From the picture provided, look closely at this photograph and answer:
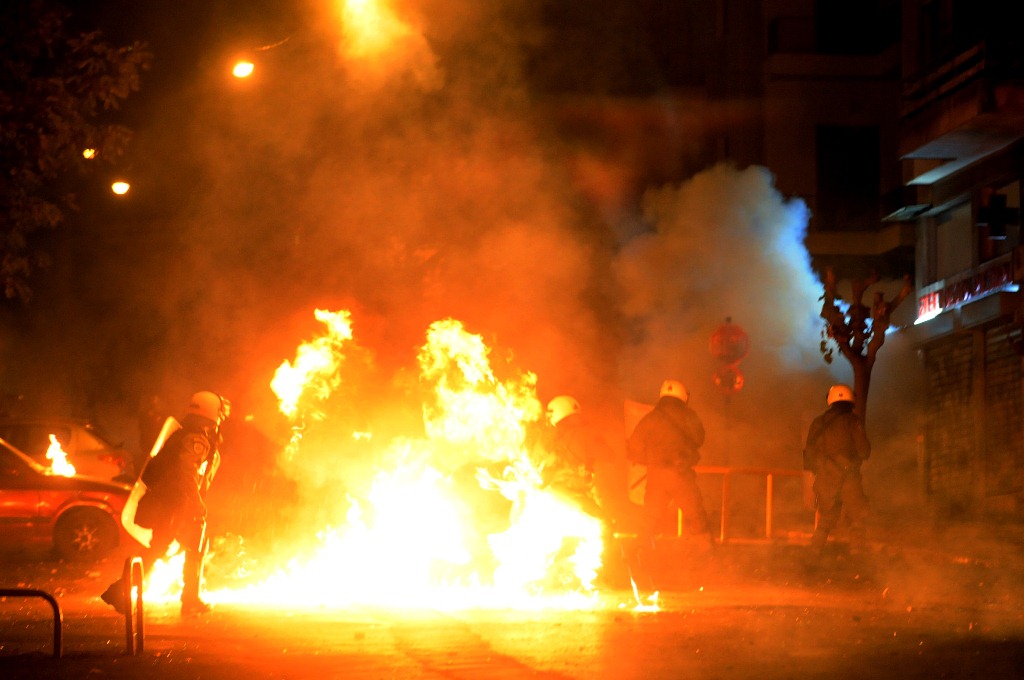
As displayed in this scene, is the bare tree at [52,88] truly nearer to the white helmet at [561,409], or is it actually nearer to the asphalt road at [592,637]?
the asphalt road at [592,637]

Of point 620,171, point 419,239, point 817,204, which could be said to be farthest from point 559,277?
point 817,204

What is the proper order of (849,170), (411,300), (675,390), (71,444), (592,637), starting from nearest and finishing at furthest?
(592,637)
(675,390)
(71,444)
(411,300)
(849,170)

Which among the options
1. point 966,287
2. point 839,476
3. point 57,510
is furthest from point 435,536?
point 966,287

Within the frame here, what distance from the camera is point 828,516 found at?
558 inches

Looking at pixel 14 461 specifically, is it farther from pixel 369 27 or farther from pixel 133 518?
pixel 369 27

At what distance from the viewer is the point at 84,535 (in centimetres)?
1441

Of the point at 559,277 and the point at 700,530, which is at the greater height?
the point at 559,277

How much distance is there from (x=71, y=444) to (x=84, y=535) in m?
3.14

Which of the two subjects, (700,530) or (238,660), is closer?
(238,660)

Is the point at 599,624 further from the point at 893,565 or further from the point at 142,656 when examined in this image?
the point at 893,565

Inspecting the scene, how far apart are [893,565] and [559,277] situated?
9.82 meters

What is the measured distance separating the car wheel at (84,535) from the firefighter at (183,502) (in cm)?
554

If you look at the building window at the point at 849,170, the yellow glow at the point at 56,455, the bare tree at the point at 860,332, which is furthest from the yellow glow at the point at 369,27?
the building window at the point at 849,170

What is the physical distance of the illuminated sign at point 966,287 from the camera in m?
20.7
